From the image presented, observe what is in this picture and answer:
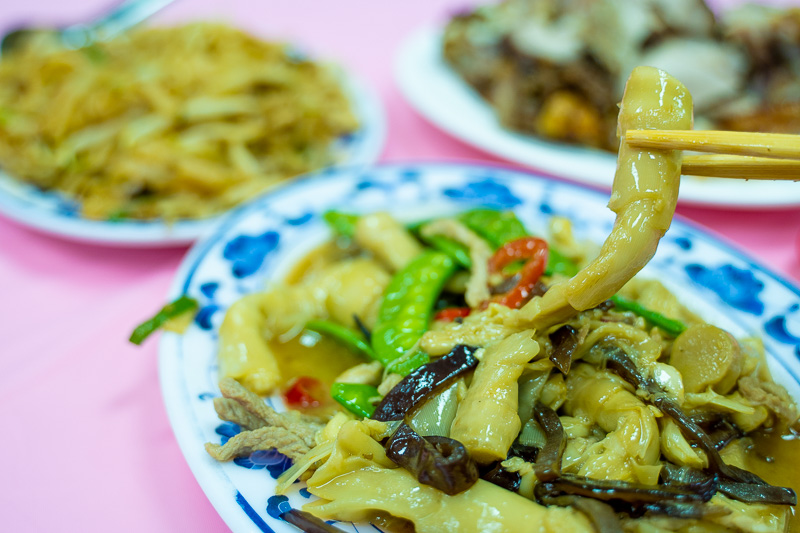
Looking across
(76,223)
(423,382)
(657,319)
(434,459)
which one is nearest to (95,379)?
(76,223)

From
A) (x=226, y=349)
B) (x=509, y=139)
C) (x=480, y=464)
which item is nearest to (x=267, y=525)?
(x=480, y=464)

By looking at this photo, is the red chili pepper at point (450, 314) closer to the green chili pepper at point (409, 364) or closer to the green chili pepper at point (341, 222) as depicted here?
the green chili pepper at point (409, 364)

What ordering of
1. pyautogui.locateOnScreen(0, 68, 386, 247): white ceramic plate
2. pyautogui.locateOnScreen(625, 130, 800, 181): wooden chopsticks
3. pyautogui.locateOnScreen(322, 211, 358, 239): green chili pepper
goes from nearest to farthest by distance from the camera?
1. pyautogui.locateOnScreen(625, 130, 800, 181): wooden chopsticks
2. pyautogui.locateOnScreen(322, 211, 358, 239): green chili pepper
3. pyautogui.locateOnScreen(0, 68, 386, 247): white ceramic plate

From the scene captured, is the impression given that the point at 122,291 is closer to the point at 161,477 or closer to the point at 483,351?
the point at 161,477

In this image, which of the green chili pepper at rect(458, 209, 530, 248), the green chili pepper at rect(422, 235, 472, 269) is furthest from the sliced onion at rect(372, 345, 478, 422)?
the green chili pepper at rect(458, 209, 530, 248)

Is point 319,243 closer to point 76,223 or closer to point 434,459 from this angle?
point 76,223

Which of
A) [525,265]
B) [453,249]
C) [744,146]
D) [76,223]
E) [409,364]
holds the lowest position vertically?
[76,223]

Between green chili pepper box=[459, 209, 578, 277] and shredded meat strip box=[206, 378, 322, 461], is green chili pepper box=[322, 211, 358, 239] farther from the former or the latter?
shredded meat strip box=[206, 378, 322, 461]
